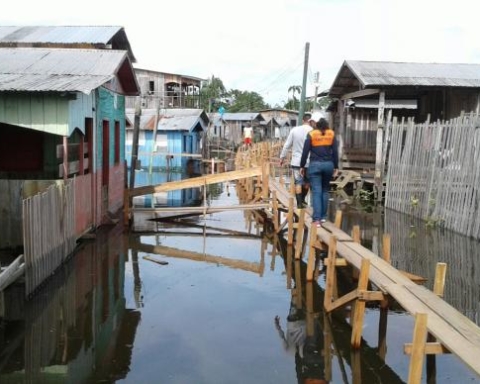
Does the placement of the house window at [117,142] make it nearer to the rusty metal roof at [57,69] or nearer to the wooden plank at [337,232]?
the rusty metal roof at [57,69]

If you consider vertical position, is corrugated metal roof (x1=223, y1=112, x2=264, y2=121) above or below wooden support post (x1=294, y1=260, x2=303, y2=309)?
above

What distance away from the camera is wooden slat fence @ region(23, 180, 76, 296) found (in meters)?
7.61

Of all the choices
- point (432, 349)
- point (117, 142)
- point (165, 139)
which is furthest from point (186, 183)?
point (165, 139)

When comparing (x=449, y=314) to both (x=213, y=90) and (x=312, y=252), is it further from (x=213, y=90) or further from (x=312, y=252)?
(x=213, y=90)

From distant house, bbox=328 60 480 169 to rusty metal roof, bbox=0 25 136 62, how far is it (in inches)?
316

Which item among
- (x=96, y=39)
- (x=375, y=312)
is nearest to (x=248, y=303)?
(x=375, y=312)

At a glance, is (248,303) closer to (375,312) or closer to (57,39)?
(375,312)

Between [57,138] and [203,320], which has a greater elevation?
[57,138]

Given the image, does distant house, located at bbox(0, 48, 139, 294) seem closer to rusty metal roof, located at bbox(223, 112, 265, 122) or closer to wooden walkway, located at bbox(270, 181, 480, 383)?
wooden walkway, located at bbox(270, 181, 480, 383)

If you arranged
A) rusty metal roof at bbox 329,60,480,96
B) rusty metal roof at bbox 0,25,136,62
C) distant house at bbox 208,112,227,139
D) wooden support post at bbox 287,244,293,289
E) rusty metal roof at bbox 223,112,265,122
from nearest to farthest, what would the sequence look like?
wooden support post at bbox 287,244,293,289, rusty metal roof at bbox 0,25,136,62, rusty metal roof at bbox 329,60,480,96, distant house at bbox 208,112,227,139, rusty metal roof at bbox 223,112,265,122

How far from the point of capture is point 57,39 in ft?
52.1

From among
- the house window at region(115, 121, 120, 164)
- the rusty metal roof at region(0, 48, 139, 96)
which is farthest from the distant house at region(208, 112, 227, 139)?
the rusty metal roof at region(0, 48, 139, 96)

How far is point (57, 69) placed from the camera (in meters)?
10.9

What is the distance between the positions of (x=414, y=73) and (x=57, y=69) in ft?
43.1
